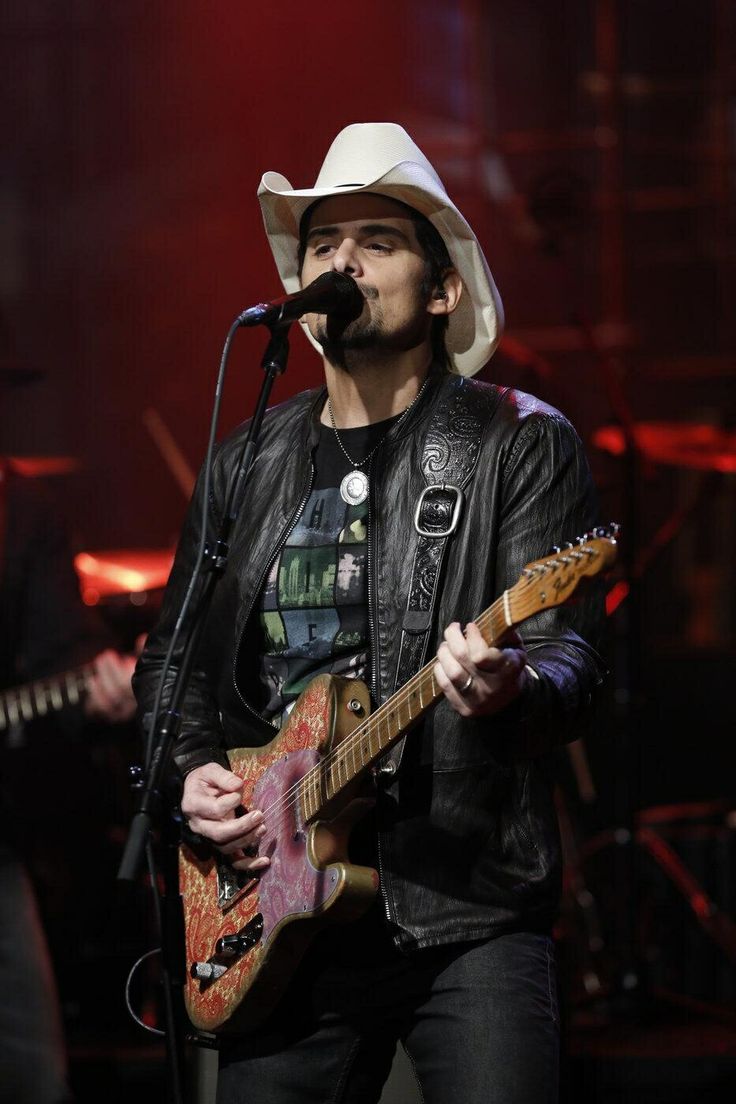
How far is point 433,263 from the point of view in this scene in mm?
2906

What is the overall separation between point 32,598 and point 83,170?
2389 mm

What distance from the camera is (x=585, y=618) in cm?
248

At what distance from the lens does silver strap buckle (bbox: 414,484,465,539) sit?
102 inches

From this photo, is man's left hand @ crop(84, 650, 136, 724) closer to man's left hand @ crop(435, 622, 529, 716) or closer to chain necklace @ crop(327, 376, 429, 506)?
chain necklace @ crop(327, 376, 429, 506)

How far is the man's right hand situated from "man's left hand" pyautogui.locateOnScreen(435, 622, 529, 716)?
2.10 ft

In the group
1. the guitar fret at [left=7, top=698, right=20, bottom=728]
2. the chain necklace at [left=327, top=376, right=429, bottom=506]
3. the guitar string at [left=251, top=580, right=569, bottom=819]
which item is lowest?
the guitar fret at [left=7, top=698, right=20, bottom=728]

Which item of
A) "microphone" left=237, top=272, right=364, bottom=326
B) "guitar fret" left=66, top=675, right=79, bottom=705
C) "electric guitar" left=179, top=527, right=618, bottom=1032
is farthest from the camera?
"guitar fret" left=66, top=675, right=79, bottom=705

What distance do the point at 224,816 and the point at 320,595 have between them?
1.53 ft

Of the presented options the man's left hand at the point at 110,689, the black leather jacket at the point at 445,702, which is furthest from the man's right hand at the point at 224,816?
the man's left hand at the point at 110,689

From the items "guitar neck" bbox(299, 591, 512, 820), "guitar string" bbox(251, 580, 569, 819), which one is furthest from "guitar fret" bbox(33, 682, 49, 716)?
"guitar neck" bbox(299, 591, 512, 820)

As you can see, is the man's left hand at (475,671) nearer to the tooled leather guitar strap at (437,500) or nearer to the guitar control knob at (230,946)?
the tooled leather guitar strap at (437,500)

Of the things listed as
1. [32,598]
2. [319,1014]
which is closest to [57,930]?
[32,598]

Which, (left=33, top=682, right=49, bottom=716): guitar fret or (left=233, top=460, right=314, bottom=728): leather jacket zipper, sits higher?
(left=233, top=460, right=314, bottom=728): leather jacket zipper

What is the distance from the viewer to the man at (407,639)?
91.8 inches
